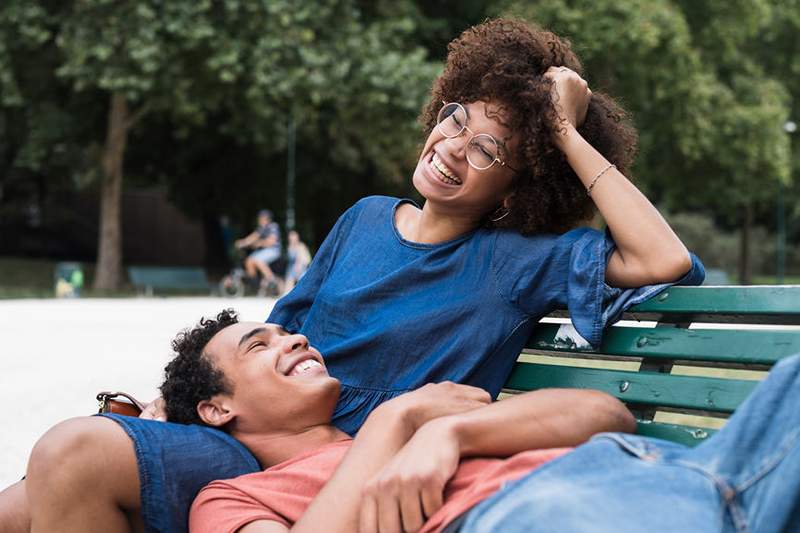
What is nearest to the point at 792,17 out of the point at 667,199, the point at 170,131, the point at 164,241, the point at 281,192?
the point at 667,199

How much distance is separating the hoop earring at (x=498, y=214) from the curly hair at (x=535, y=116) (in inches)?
0.6

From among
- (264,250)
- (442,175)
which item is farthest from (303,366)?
(264,250)

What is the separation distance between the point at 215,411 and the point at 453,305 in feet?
2.17

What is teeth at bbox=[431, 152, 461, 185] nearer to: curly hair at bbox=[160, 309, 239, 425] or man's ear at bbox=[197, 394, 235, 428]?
curly hair at bbox=[160, 309, 239, 425]

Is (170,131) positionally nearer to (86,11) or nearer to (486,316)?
(86,11)

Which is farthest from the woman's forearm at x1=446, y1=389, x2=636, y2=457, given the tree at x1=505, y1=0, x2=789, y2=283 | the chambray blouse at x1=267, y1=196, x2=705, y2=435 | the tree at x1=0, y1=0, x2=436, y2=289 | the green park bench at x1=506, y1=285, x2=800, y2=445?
the tree at x1=505, y1=0, x2=789, y2=283

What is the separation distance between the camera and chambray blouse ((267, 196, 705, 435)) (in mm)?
2711

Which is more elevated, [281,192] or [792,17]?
[792,17]

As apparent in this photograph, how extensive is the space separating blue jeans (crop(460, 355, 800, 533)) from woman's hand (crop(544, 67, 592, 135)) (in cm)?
122

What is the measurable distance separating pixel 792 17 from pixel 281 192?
12879 mm

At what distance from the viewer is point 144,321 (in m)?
11.2

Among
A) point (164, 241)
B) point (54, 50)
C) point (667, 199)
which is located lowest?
point (164, 241)

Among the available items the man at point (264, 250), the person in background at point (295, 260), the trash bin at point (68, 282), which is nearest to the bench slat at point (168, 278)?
the man at point (264, 250)

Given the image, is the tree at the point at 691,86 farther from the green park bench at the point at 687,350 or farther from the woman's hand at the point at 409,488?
the woman's hand at the point at 409,488
